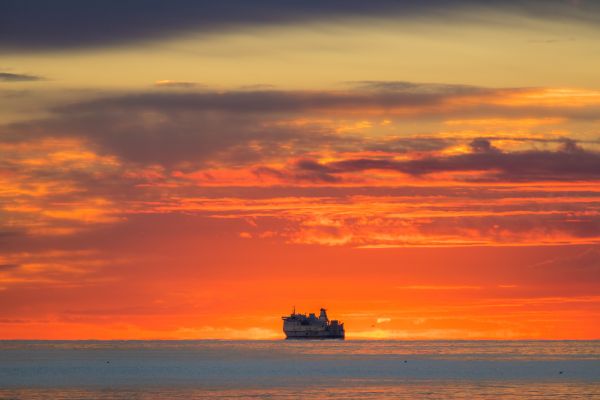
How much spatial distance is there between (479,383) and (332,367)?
40464 mm

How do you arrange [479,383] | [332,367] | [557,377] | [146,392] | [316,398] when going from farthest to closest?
[332,367], [557,377], [479,383], [146,392], [316,398]

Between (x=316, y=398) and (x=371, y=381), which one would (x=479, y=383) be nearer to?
(x=371, y=381)

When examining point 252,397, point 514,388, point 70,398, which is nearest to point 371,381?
point 514,388

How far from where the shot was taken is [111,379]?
118 metres

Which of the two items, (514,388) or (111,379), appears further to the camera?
(111,379)

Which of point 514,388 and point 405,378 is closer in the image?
point 514,388

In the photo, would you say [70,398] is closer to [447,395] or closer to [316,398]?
[316,398]

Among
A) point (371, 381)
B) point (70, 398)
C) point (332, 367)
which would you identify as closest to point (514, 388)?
point (371, 381)

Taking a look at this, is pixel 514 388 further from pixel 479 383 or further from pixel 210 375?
pixel 210 375

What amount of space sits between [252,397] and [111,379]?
113ft

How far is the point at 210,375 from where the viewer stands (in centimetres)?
12400

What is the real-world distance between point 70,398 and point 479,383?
1587 inches

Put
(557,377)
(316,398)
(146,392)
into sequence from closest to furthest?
(316,398), (146,392), (557,377)

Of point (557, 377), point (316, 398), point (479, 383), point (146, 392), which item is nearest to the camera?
point (316, 398)
